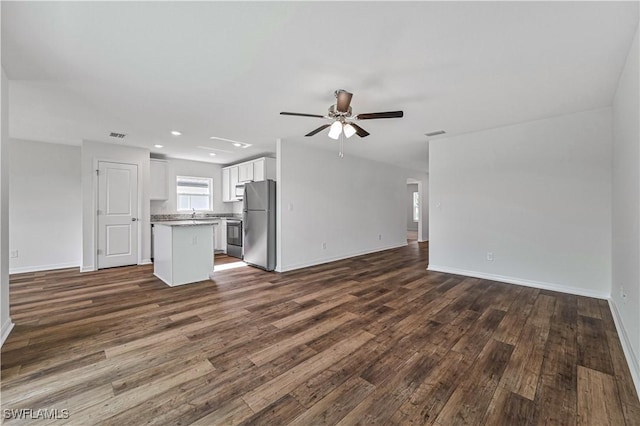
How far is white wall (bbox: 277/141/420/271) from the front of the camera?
16.0 feet

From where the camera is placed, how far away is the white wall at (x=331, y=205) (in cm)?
486

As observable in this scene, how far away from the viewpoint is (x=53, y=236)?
498 cm

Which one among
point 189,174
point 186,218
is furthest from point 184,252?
point 189,174

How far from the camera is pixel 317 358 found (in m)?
2.00

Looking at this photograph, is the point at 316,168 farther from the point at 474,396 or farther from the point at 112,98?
the point at 474,396

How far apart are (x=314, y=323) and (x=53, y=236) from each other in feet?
18.7

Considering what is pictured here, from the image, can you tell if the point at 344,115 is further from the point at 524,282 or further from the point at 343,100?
the point at 524,282

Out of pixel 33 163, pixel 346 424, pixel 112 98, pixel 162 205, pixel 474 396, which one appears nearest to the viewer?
pixel 346 424

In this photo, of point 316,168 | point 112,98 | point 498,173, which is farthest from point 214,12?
point 498,173

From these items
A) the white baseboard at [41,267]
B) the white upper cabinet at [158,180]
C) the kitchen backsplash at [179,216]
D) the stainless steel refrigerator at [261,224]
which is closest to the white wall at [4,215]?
the stainless steel refrigerator at [261,224]

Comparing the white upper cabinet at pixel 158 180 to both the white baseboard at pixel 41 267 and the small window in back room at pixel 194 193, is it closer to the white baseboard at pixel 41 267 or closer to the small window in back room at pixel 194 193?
the small window in back room at pixel 194 193

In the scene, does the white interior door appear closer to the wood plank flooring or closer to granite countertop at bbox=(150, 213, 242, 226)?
granite countertop at bbox=(150, 213, 242, 226)

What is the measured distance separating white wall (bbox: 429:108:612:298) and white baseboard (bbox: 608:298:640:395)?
2.85 ft

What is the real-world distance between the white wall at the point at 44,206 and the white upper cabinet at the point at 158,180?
1.27 meters
